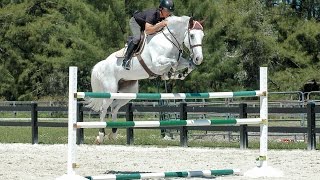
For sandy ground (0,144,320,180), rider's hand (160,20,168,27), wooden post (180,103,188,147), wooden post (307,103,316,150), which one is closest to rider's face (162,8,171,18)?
rider's hand (160,20,168,27)

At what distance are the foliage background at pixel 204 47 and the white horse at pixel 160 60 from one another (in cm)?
2354

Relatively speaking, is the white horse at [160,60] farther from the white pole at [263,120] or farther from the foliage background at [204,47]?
the foliage background at [204,47]

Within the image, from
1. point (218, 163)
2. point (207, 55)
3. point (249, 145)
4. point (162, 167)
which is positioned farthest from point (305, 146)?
point (207, 55)

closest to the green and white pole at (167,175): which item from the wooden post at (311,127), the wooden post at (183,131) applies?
the wooden post at (311,127)

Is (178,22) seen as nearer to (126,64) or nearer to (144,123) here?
(126,64)

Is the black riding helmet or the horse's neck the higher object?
the black riding helmet

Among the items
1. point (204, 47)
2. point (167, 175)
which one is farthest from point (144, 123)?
point (204, 47)

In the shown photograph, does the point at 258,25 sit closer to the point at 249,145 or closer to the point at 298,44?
the point at 298,44

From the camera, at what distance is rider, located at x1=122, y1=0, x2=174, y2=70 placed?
1013cm

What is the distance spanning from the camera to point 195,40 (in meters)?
9.56

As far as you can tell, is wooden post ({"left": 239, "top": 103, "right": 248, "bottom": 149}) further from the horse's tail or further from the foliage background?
the foliage background

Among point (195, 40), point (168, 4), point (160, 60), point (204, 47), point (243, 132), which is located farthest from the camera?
point (204, 47)

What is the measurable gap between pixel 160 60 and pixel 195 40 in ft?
1.97

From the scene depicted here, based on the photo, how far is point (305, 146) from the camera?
51.0 ft
